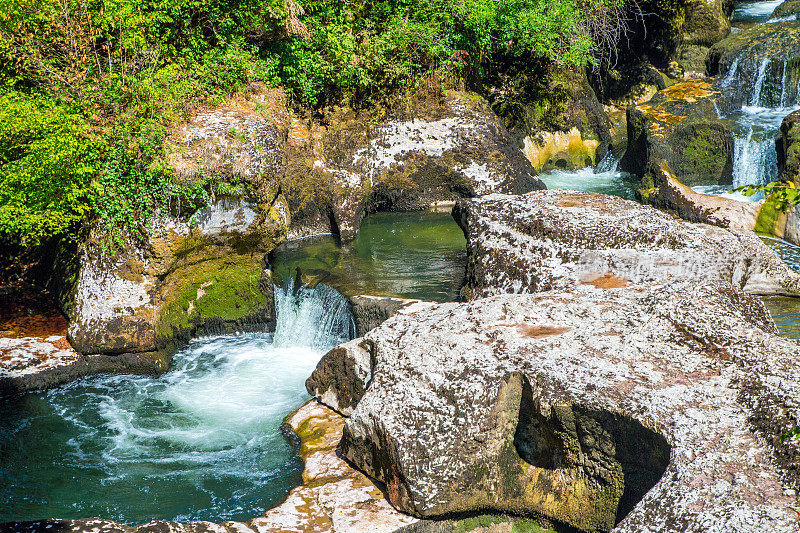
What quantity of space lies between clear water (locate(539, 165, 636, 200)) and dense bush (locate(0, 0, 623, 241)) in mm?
2835

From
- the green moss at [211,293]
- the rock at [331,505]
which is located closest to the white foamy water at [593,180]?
the green moss at [211,293]

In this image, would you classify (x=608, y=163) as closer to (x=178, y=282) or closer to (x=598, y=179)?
(x=598, y=179)

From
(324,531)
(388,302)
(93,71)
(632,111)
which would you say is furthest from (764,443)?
(632,111)

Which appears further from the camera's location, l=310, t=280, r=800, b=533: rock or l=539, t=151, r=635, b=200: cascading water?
l=539, t=151, r=635, b=200: cascading water

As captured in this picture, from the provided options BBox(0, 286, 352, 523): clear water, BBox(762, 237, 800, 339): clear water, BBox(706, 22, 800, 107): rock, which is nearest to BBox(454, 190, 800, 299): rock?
BBox(762, 237, 800, 339): clear water

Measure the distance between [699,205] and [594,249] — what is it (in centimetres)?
594

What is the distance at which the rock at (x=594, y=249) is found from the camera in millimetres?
7684

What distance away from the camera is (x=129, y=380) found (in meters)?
9.28

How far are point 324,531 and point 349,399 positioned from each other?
1908 mm

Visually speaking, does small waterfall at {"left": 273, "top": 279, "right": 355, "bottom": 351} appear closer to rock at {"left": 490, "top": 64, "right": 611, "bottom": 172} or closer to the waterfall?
rock at {"left": 490, "top": 64, "right": 611, "bottom": 172}

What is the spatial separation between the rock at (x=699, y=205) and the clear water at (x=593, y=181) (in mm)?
1005

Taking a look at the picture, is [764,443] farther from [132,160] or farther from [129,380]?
[132,160]

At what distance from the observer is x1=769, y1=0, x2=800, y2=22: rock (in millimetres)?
18891

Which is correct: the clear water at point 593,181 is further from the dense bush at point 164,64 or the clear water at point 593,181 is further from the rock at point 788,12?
the rock at point 788,12
